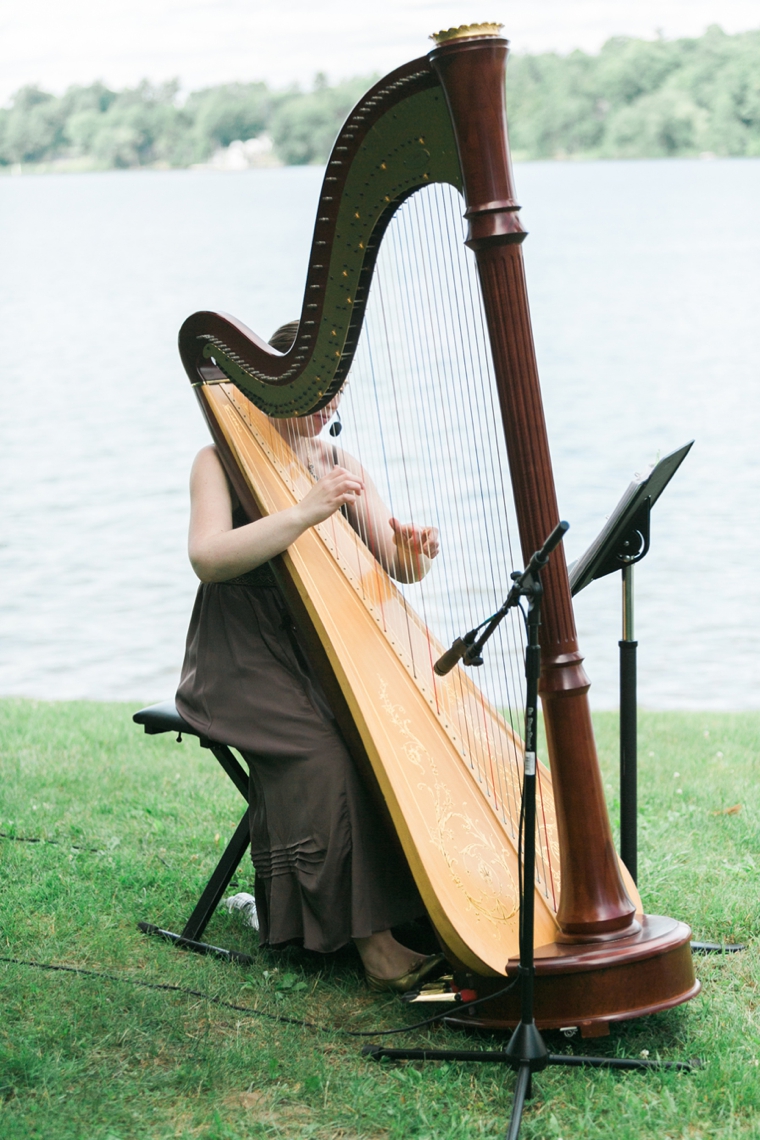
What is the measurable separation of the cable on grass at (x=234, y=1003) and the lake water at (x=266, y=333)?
13.4 feet

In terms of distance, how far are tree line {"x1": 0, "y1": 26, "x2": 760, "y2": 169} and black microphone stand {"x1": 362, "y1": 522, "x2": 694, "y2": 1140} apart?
2680 centimetres

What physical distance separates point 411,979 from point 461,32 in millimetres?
1915

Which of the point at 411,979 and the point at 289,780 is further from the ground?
the point at 289,780

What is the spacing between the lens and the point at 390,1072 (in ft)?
8.11

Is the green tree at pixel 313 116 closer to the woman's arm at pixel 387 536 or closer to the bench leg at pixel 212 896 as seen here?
the woman's arm at pixel 387 536

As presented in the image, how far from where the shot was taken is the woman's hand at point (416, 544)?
303cm

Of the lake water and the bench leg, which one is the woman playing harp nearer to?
the bench leg

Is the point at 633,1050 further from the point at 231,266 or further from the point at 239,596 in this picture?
the point at 231,266

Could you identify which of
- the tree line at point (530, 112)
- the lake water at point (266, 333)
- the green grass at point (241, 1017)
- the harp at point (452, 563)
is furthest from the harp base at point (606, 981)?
the tree line at point (530, 112)

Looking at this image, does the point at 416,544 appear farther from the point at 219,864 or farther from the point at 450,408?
the point at 219,864

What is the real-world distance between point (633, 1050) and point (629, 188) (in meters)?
36.2

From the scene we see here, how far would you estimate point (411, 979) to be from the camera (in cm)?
280

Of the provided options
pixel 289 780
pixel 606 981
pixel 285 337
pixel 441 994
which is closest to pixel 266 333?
pixel 285 337

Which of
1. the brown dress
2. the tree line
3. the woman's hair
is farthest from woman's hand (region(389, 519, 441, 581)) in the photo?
the tree line
